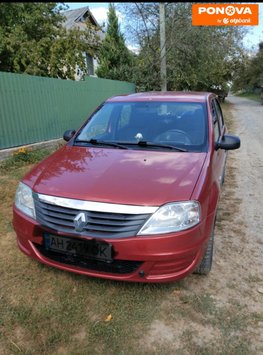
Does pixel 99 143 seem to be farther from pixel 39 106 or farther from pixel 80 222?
pixel 39 106

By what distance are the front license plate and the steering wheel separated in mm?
1471

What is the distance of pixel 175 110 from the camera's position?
3.59m

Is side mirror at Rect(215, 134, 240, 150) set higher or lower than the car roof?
lower

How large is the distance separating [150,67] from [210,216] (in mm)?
14405

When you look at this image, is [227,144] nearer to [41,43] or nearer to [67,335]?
[67,335]

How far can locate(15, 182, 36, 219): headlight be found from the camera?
2.55m

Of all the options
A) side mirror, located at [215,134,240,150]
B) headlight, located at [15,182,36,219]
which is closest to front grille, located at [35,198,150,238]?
headlight, located at [15,182,36,219]

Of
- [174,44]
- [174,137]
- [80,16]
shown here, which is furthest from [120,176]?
[80,16]

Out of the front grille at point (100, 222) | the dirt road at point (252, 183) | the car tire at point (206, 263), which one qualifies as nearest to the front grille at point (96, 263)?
the front grille at point (100, 222)

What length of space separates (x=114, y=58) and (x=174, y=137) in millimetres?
14327

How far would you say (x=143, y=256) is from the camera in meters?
2.20

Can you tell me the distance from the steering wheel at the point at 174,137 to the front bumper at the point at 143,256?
984 millimetres

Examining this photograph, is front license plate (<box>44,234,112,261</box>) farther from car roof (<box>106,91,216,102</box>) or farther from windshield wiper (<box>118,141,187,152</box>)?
car roof (<box>106,91,216,102</box>)

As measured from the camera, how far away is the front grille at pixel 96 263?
230 centimetres
